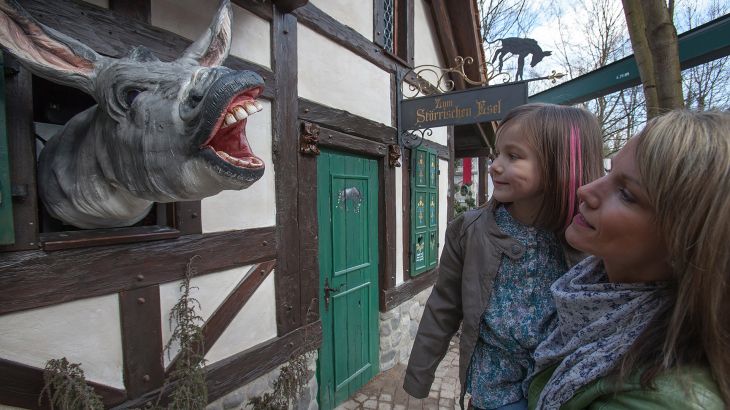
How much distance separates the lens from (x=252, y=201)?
2.21 metres

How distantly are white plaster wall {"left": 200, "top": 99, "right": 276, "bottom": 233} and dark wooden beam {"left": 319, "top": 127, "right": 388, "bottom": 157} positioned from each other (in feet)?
1.89

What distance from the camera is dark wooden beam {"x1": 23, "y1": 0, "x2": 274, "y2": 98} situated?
1316 mm

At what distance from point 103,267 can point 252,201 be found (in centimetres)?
88

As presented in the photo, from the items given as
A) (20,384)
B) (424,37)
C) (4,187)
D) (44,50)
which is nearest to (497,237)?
(44,50)

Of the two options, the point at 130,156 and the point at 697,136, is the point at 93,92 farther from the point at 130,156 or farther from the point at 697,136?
the point at 697,136

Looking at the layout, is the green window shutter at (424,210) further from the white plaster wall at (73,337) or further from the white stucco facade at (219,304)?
the white plaster wall at (73,337)

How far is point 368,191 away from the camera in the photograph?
353 cm

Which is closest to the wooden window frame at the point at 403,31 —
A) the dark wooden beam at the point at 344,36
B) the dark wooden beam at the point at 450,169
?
the dark wooden beam at the point at 344,36

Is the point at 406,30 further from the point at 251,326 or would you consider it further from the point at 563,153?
the point at 251,326

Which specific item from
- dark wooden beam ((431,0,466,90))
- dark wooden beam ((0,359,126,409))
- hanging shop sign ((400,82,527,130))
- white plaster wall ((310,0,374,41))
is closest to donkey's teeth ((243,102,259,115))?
dark wooden beam ((0,359,126,409))

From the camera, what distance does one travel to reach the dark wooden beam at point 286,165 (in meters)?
2.37

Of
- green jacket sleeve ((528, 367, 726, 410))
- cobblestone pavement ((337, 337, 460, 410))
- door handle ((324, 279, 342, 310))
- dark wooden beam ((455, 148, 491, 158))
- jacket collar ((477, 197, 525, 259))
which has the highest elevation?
dark wooden beam ((455, 148, 491, 158))

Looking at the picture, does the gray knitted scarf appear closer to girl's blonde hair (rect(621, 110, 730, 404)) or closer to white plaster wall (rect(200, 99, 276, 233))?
girl's blonde hair (rect(621, 110, 730, 404))

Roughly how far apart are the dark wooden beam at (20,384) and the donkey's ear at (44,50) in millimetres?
1040
